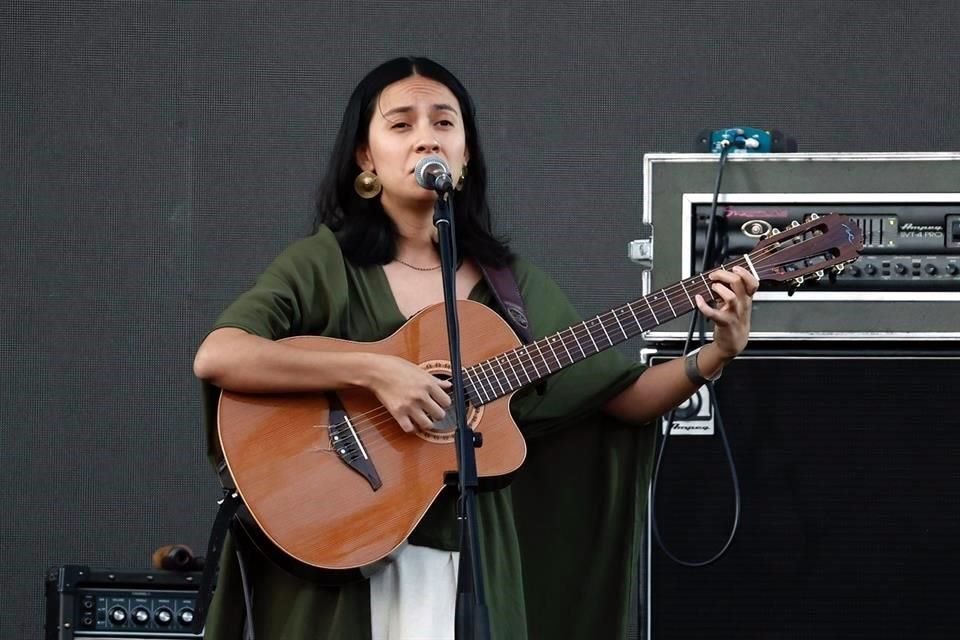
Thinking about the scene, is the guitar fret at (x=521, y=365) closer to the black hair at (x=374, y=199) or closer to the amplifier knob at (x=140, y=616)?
the black hair at (x=374, y=199)

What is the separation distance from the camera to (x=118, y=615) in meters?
3.10

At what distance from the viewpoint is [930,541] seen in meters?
2.85

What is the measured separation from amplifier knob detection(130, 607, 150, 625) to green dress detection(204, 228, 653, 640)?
59 cm

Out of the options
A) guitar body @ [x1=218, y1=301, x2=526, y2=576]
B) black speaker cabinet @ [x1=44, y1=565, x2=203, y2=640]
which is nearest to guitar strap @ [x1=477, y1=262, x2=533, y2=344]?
guitar body @ [x1=218, y1=301, x2=526, y2=576]

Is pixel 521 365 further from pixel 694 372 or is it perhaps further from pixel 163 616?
pixel 163 616

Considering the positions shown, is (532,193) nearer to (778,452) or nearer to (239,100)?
(239,100)

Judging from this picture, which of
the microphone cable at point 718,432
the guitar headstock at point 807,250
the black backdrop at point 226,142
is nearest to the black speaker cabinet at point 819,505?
the microphone cable at point 718,432

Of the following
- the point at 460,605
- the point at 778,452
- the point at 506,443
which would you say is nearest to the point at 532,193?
the point at 778,452

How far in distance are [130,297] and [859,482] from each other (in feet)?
6.38

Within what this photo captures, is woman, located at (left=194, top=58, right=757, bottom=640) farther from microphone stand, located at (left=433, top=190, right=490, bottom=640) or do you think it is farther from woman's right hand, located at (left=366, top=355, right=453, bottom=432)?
microphone stand, located at (left=433, top=190, right=490, bottom=640)

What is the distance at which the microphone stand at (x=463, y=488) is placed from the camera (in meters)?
2.03

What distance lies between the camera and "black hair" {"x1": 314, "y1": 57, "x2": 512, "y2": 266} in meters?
2.67

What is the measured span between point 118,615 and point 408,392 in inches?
41.4

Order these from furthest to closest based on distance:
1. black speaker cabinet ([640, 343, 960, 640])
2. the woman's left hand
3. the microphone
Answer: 1. black speaker cabinet ([640, 343, 960, 640])
2. the woman's left hand
3. the microphone
